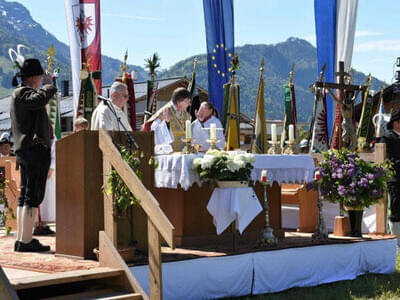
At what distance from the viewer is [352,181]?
8.44 meters

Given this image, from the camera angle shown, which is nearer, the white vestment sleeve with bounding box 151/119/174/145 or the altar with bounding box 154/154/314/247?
the altar with bounding box 154/154/314/247

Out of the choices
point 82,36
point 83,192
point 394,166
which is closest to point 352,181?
point 394,166

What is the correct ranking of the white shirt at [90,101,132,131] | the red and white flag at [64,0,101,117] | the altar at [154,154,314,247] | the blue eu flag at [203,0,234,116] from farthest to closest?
1. the blue eu flag at [203,0,234,116]
2. the red and white flag at [64,0,101,117]
3. the altar at [154,154,314,247]
4. the white shirt at [90,101,132,131]

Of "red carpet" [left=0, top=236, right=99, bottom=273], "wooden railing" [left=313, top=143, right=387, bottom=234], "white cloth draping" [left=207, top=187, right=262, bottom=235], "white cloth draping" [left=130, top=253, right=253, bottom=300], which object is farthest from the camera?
"wooden railing" [left=313, top=143, right=387, bottom=234]

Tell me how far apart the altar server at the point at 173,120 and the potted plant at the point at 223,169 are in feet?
4.20

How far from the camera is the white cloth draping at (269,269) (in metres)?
6.52

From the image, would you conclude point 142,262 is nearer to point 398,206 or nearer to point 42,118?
point 42,118

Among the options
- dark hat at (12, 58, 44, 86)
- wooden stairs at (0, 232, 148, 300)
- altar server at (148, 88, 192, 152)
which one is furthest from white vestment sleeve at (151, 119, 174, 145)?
wooden stairs at (0, 232, 148, 300)

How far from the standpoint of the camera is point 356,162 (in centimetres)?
858

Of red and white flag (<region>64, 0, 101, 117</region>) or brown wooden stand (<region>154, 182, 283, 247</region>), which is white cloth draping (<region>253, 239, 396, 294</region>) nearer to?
brown wooden stand (<region>154, 182, 283, 247</region>)

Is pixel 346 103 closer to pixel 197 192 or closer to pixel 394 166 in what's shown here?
→ pixel 394 166

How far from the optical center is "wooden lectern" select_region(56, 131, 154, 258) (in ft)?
20.6

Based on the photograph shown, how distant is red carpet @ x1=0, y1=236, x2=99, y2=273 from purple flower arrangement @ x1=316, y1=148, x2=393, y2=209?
3.54 m

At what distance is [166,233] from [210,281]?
1974 millimetres
